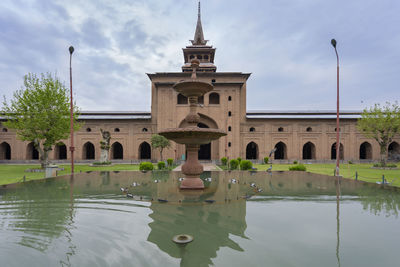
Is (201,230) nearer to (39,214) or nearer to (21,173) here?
(39,214)

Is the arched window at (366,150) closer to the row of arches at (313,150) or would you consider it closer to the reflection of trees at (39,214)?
the row of arches at (313,150)

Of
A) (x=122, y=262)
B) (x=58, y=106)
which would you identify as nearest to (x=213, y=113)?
(x=58, y=106)

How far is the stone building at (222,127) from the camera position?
3097 centimetres

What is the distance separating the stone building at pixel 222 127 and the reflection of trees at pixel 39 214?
2163 cm

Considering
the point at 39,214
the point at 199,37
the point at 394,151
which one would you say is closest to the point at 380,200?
the point at 39,214

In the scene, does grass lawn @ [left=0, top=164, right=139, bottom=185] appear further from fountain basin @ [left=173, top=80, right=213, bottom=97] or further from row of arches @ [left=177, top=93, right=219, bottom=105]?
row of arches @ [left=177, top=93, right=219, bottom=105]

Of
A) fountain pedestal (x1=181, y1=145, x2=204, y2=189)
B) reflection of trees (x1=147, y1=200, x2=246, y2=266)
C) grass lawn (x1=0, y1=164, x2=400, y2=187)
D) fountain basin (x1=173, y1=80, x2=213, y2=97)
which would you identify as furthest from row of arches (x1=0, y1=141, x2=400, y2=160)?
reflection of trees (x1=147, y1=200, x2=246, y2=266)

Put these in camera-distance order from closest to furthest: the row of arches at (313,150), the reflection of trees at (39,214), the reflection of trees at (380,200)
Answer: the reflection of trees at (39,214), the reflection of trees at (380,200), the row of arches at (313,150)

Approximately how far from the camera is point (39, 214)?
625cm

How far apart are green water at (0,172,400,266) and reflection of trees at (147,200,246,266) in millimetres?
21

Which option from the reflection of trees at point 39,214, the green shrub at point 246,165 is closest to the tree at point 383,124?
the green shrub at point 246,165

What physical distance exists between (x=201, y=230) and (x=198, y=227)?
0.20 metres

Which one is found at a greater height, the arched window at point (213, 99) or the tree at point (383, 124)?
the arched window at point (213, 99)

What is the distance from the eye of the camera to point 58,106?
67.3 feet
